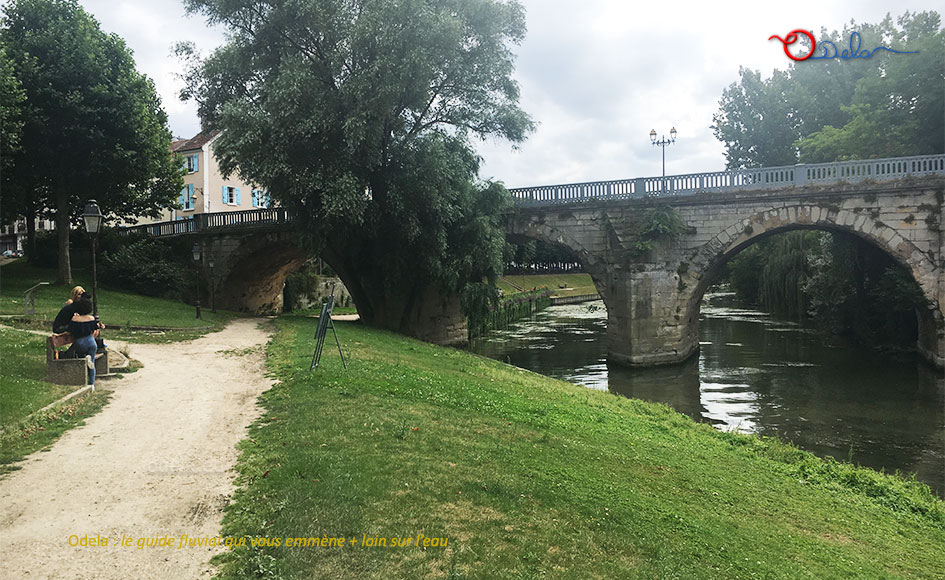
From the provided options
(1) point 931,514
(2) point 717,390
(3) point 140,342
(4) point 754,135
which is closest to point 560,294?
(4) point 754,135

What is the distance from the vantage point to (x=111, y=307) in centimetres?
2312

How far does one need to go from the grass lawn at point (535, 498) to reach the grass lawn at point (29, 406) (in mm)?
2525

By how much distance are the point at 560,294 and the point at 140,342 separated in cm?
4773

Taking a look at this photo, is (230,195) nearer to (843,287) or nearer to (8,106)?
(8,106)

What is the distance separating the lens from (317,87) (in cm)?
2005

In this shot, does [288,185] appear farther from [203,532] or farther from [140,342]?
[203,532]

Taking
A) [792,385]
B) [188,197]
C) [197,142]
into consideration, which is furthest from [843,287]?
[197,142]

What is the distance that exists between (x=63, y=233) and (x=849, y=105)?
43.1 meters

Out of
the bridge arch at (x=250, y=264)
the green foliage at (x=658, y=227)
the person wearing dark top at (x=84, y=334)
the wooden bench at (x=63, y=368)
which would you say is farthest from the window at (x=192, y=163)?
the wooden bench at (x=63, y=368)

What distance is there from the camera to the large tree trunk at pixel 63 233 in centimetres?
2662

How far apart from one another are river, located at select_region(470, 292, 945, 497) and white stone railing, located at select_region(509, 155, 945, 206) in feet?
21.7

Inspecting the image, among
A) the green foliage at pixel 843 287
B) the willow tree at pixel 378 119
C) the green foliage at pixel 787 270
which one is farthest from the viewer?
the green foliage at pixel 787 270

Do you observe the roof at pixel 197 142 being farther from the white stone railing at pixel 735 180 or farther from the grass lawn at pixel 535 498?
the grass lawn at pixel 535 498

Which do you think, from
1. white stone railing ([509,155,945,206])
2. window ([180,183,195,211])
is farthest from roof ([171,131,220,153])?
white stone railing ([509,155,945,206])
